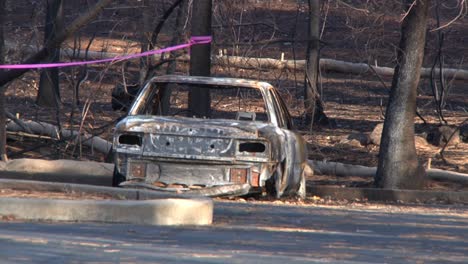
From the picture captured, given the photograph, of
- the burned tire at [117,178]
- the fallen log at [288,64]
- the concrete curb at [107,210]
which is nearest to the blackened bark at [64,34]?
the burned tire at [117,178]

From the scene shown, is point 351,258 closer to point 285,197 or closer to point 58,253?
point 58,253

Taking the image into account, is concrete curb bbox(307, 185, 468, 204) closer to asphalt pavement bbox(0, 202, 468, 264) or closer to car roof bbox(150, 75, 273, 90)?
car roof bbox(150, 75, 273, 90)

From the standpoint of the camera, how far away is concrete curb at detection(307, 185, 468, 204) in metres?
14.4

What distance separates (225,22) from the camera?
17.2 metres

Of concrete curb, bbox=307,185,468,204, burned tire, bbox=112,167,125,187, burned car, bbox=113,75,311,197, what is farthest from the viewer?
concrete curb, bbox=307,185,468,204

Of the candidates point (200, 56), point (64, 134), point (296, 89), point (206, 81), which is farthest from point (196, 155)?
point (296, 89)

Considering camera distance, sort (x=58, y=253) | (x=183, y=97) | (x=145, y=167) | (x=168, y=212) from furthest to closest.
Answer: (x=183, y=97)
(x=145, y=167)
(x=168, y=212)
(x=58, y=253)

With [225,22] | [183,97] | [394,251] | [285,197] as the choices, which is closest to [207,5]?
[225,22]

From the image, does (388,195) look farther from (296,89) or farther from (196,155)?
(296,89)

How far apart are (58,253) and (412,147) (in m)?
8.55

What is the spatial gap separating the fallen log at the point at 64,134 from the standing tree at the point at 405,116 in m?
4.53

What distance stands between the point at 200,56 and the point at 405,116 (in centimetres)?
314

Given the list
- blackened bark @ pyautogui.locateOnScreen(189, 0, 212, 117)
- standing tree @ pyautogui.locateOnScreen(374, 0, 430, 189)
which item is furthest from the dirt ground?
blackened bark @ pyautogui.locateOnScreen(189, 0, 212, 117)

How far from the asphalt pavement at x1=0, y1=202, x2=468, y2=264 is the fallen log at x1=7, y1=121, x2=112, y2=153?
5.58 metres
